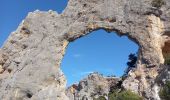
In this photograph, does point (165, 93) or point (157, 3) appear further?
point (157, 3)

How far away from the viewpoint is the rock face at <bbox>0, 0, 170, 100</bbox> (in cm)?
2691

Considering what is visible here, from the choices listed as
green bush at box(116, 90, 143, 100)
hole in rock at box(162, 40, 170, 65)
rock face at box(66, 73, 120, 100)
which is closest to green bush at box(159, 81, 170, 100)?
green bush at box(116, 90, 143, 100)

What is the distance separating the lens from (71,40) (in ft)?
93.9

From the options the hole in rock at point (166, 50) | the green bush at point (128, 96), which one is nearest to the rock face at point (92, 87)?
the hole in rock at point (166, 50)

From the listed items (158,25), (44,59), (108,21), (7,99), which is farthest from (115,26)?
(7,99)

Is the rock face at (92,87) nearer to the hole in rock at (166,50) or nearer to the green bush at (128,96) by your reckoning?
the hole in rock at (166,50)

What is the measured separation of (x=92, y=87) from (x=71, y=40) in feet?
54.6

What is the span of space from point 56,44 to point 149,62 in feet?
19.9

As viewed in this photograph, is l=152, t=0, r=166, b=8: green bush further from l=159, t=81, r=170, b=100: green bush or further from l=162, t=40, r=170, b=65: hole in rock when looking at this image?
l=159, t=81, r=170, b=100: green bush

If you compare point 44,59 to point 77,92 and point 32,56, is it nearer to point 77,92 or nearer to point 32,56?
point 32,56

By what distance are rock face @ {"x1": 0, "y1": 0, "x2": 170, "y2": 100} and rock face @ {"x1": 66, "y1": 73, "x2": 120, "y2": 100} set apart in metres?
12.9

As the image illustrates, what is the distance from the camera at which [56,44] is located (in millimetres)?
28406

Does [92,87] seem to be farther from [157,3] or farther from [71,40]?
[157,3]

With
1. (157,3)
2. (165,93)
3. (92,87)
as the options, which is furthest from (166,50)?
(92,87)
